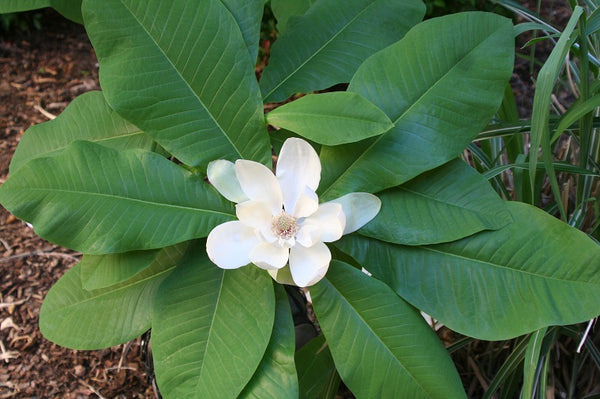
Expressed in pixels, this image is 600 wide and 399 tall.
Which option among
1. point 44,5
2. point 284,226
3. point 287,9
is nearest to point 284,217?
point 284,226

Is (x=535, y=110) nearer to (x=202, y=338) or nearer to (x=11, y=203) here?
(x=202, y=338)

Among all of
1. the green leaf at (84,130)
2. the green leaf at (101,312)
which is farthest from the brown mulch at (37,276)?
the green leaf at (84,130)

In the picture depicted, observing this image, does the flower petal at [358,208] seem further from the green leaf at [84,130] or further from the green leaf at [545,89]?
the green leaf at [84,130]

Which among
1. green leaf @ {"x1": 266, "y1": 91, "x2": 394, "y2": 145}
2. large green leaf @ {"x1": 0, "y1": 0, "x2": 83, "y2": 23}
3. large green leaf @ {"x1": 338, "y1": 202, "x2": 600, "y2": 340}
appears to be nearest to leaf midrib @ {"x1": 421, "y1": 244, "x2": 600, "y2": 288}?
large green leaf @ {"x1": 338, "y1": 202, "x2": 600, "y2": 340}

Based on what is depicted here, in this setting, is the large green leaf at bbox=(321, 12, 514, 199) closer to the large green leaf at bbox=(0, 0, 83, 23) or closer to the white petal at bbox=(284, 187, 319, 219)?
the white petal at bbox=(284, 187, 319, 219)

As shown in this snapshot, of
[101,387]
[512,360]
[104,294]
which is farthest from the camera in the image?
[101,387]

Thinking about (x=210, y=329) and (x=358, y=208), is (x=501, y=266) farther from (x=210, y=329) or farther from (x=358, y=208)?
(x=210, y=329)

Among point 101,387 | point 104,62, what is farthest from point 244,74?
point 101,387
